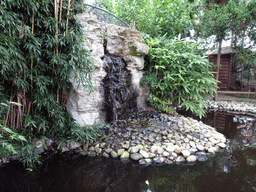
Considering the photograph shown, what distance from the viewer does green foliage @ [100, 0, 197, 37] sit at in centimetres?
498

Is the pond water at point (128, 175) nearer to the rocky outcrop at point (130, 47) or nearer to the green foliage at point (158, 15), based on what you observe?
the rocky outcrop at point (130, 47)

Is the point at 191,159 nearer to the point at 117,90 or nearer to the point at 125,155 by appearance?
the point at 125,155

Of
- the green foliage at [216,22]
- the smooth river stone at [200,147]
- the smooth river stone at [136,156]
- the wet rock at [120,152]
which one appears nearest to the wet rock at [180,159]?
the smooth river stone at [200,147]

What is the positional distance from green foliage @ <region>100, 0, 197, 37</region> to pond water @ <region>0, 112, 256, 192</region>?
13.8 ft

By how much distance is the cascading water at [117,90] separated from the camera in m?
3.51

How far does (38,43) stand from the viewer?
2146mm

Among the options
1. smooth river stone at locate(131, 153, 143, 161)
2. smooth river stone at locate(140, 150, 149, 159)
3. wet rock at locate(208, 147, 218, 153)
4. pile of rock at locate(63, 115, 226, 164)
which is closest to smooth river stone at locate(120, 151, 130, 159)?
pile of rock at locate(63, 115, 226, 164)

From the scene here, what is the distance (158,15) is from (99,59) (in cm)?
322

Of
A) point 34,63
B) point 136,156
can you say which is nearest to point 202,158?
point 136,156

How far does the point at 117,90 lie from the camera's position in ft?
12.4

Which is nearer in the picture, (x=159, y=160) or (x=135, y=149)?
(x=159, y=160)

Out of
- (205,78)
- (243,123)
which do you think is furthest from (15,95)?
(243,123)

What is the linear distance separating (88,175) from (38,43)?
2.10m

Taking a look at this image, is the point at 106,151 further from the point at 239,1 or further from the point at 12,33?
the point at 239,1
